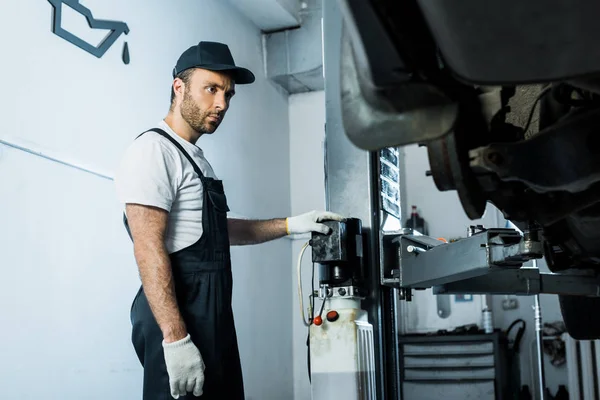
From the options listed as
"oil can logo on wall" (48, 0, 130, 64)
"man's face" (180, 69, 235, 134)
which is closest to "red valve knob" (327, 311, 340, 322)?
"man's face" (180, 69, 235, 134)

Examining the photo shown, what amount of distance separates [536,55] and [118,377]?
243cm

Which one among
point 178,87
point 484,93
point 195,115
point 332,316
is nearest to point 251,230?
point 195,115

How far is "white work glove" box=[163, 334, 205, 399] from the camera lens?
1766 millimetres

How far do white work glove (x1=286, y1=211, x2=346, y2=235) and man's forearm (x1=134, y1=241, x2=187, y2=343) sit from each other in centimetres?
41

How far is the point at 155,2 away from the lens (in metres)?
3.34

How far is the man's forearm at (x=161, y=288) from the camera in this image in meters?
1.80

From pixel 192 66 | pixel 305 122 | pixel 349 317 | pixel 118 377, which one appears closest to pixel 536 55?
pixel 349 317

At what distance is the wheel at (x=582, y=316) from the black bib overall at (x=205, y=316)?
1044 mm

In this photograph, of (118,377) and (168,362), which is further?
(118,377)

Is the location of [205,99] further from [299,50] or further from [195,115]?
[299,50]

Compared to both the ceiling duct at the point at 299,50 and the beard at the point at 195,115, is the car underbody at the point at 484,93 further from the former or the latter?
the ceiling duct at the point at 299,50

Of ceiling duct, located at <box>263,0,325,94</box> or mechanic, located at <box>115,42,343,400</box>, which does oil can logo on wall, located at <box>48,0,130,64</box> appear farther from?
ceiling duct, located at <box>263,0,325,94</box>

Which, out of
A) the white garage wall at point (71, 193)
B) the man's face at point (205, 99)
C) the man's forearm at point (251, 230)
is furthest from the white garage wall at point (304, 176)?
the man's face at point (205, 99)

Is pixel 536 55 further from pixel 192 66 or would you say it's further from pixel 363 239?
pixel 192 66
